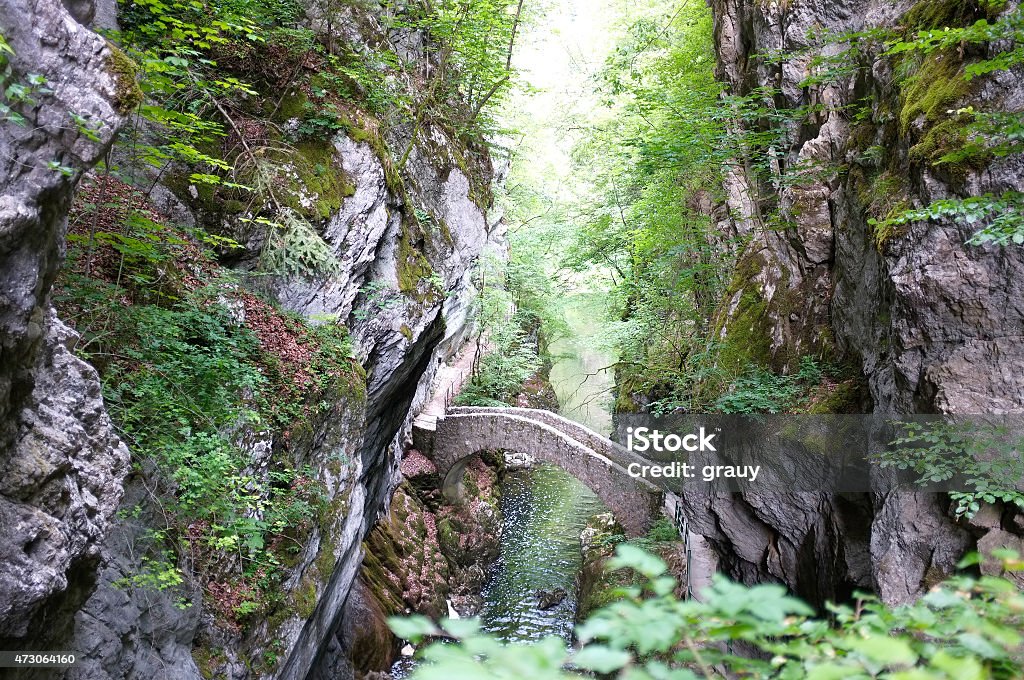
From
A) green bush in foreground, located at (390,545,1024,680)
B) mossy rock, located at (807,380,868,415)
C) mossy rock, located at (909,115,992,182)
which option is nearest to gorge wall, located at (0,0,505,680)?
green bush in foreground, located at (390,545,1024,680)

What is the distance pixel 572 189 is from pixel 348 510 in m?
15.7

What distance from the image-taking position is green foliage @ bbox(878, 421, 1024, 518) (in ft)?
13.4

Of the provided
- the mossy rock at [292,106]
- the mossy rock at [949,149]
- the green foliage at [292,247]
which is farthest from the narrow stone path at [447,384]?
the mossy rock at [949,149]

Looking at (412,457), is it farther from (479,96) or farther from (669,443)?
(479,96)

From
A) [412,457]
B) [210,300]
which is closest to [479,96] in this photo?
[210,300]

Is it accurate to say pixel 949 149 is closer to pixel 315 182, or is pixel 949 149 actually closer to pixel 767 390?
pixel 767 390

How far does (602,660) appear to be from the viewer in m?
1.05

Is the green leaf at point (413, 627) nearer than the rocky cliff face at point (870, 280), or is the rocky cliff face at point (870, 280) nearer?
the green leaf at point (413, 627)

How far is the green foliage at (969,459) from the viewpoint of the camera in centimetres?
408

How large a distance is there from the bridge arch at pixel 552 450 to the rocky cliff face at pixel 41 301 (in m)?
10.5

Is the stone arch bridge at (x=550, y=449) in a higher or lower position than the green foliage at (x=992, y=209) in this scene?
lower

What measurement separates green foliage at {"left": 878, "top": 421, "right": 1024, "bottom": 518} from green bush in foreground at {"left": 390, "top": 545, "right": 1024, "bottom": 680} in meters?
3.27

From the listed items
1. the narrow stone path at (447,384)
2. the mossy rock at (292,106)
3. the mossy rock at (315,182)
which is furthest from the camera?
the narrow stone path at (447,384)

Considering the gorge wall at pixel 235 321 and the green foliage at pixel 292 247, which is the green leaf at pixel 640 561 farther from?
the green foliage at pixel 292 247
